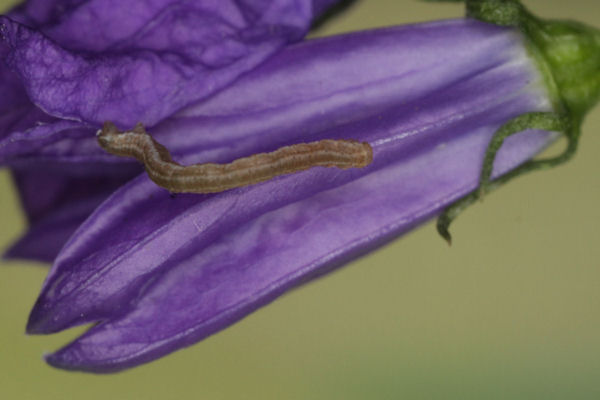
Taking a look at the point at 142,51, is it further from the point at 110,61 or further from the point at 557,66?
the point at 557,66

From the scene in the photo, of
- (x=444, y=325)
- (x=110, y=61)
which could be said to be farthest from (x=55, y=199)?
(x=444, y=325)

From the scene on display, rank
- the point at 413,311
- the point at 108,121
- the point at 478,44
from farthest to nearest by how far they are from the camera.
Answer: the point at 413,311
the point at 478,44
the point at 108,121

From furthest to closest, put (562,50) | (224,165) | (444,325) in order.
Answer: (444,325) → (562,50) → (224,165)

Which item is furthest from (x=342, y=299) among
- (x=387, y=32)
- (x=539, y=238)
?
(x=387, y=32)

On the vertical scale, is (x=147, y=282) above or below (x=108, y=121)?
below

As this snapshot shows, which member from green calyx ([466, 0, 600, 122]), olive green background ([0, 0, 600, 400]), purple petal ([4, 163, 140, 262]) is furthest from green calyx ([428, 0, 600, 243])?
olive green background ([0, 0, 600, 400])

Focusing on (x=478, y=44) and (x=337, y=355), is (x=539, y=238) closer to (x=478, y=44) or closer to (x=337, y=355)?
(x=337, y=355)
